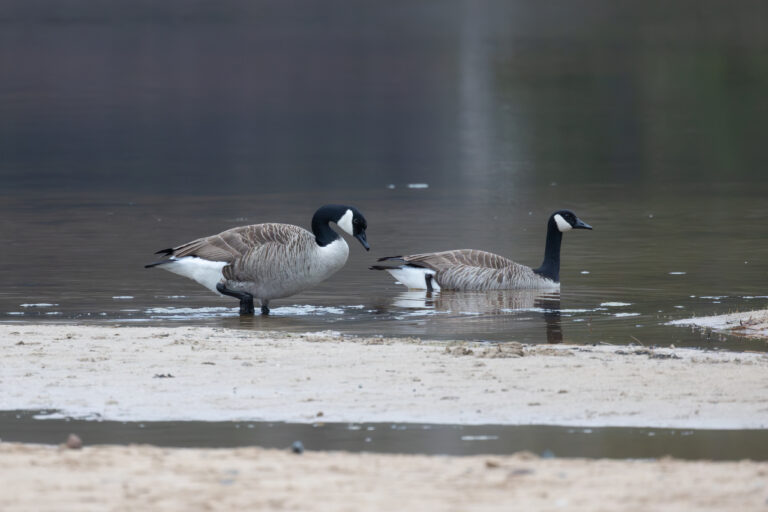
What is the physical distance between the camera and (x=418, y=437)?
313 inches

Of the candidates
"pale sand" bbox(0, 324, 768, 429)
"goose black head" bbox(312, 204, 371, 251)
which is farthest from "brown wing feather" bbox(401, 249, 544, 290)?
"pale sand" bbox(0, 324, 768, 429)

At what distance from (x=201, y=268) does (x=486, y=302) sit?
3301 mm

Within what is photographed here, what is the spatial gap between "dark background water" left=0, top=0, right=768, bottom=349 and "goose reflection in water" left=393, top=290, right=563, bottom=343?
81 mm

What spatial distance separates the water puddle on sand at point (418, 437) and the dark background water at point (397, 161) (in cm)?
364

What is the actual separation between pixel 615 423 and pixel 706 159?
2892 centimetres

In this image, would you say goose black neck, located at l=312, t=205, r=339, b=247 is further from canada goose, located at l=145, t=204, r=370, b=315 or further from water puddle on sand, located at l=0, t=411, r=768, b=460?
water puddle on sand, located at l=0, t=411, r=768, b=460

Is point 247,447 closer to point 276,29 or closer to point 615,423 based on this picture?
point 615,423

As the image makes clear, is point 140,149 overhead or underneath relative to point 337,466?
overhead

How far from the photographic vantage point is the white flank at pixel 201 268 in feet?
47.8

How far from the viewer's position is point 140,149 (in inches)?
1533

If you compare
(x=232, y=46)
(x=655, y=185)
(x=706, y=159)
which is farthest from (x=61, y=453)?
(x=232, y=46)

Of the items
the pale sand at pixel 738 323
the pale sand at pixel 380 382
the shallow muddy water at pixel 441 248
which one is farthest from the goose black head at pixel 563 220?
the pale sand at pixel 380 382

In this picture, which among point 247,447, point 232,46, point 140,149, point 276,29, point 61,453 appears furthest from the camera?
point 276,29

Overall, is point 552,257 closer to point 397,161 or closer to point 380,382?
point 380,382
